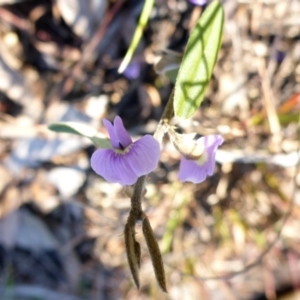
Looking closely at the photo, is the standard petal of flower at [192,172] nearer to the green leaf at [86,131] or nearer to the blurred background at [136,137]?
the green leaf at [86,131]

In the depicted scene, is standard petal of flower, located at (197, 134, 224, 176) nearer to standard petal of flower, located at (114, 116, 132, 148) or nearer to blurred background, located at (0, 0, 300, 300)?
standard petal of flower, located at (114, 116, 132, 148)

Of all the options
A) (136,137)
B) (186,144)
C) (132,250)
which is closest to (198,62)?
(186,144)

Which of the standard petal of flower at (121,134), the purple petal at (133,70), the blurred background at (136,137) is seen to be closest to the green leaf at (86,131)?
the standard petal of flower at (121,134)

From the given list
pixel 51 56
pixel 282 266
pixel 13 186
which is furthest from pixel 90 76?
pixel 282 266

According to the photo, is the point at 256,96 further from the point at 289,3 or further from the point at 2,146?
the point at 2,146

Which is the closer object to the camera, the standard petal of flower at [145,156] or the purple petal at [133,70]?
the standard petal of flower at [145,156]

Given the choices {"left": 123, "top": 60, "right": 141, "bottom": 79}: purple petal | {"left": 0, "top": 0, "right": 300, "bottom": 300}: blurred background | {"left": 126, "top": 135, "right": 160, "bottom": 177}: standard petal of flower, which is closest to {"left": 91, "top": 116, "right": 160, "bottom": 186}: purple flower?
{"left": 126, "top": 135, "right": 160, "bottom": 177}: standard petal of flower
